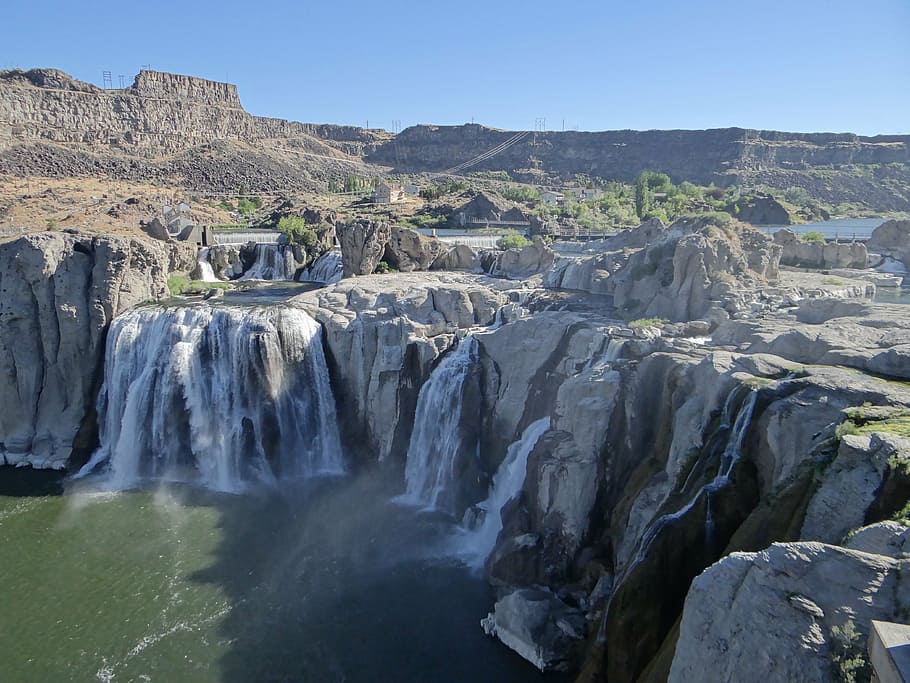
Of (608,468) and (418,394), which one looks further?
(418,394)

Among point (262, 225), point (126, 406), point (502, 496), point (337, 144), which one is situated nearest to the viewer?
point (502, 496)

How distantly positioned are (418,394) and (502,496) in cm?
650

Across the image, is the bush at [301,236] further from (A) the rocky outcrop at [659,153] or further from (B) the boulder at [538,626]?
(A) the rocky outcrop at [659,153]

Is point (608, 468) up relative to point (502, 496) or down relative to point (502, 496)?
up

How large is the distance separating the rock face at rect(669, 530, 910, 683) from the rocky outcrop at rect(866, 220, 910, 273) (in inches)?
1397

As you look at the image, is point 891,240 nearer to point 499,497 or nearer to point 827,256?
point 827,256

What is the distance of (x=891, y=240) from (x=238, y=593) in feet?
131

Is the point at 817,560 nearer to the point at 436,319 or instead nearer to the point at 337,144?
the point at 436,319

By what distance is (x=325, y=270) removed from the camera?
47.7 metres

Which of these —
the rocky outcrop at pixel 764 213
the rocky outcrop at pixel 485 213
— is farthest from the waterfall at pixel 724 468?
the rocky outcrop at pixel 764 213

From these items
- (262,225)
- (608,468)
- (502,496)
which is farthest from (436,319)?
(262,225)

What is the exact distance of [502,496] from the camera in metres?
23.8

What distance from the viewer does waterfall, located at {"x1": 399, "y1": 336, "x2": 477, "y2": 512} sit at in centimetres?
2611

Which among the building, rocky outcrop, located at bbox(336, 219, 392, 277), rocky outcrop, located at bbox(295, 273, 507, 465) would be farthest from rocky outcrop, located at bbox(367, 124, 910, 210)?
rocky outcrop, located at bbox(295, 273, 507, 465)
